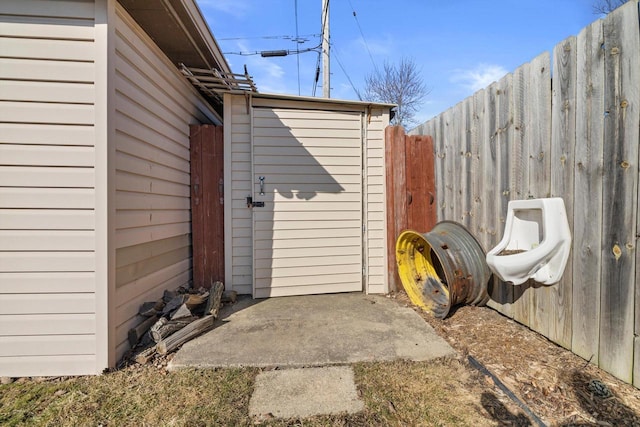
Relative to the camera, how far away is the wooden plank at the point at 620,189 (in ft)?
5.35

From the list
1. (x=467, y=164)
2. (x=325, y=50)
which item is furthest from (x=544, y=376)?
(x=325, y=50)

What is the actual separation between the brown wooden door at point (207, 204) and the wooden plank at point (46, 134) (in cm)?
155

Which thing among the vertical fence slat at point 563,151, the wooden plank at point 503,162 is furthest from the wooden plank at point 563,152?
the wooden plank at point 503,162

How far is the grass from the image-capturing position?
159cm

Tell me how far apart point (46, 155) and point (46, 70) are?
0.56m

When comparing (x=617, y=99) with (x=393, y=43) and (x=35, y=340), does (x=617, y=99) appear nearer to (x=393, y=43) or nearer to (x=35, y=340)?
(x=35, y=340)

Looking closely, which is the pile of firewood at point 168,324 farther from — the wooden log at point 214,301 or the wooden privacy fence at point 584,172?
the wooden privacy fence at point 584,172

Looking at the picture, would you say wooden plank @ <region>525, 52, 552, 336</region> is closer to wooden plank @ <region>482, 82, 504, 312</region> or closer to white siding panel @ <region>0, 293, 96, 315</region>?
wooden plank @ <region>482, 82, 504, 312</region>

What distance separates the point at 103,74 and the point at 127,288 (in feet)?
4.97

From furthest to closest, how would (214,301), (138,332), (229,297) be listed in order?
(229,297)
(214,301)
(138,332)

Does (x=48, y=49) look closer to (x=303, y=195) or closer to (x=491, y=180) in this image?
(x=303, y=195)

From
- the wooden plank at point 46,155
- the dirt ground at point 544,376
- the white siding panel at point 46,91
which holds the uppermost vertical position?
the white siding panel at point 46,91

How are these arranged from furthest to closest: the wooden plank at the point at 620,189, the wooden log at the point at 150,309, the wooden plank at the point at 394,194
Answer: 1. the wooden plank at the point at 394,194
2. the wooden log at the point at 150,309
3. the wooden plank at the point at 620,189

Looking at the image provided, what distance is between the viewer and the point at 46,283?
2016mm
